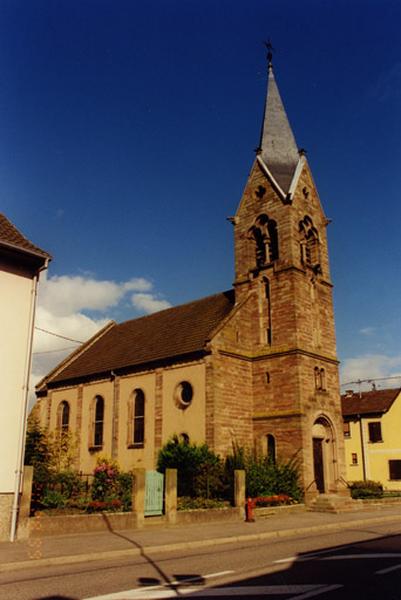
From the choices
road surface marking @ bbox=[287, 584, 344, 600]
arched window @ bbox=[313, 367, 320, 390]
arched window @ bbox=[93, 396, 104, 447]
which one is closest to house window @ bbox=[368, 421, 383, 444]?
arched window @ bbox=[313, 367, 320, 390]

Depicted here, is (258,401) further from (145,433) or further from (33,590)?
(33,590)

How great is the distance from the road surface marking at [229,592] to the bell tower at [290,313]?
1864 cm

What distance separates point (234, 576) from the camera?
9508 mm

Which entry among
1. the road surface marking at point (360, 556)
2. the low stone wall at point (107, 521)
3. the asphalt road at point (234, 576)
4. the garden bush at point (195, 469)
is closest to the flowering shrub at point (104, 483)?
the low stone wall at point (107, 521)

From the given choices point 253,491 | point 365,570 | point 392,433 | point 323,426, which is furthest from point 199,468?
point 392,433

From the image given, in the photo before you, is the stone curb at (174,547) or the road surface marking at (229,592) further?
the stone curb at (174,547)

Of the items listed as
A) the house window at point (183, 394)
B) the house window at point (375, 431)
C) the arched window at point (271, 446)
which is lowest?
the arched window at point (271, 446)

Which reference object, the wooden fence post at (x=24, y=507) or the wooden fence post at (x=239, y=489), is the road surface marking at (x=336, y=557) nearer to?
the wooden fence post at (x=24, y=507)

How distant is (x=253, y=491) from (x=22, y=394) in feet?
39.5

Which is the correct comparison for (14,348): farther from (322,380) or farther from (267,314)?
(322,380)

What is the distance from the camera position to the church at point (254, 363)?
91.1 feet

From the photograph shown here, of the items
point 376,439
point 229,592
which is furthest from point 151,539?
point 376,439

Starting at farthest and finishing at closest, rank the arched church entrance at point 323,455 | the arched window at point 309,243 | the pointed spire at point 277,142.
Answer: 1. the pointed spire at point 277,142
2. the arched window at point 309,243
3. the arched church entrance at point 323,455

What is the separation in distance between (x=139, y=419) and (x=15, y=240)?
55.0ft
